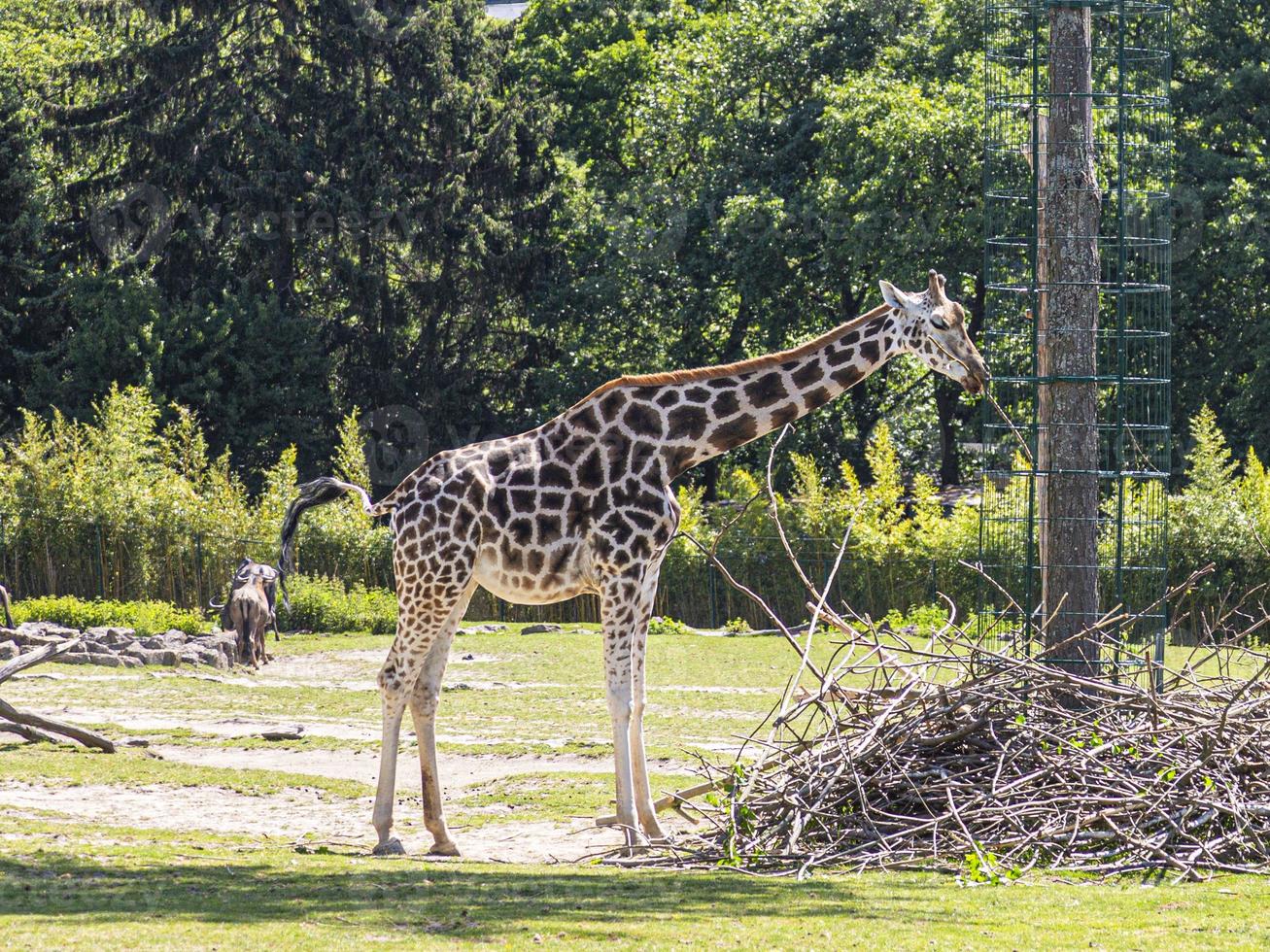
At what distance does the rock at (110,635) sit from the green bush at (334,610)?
451 cm

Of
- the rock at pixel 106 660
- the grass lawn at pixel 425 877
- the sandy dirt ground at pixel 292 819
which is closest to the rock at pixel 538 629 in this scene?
the rock at pixel 106 660

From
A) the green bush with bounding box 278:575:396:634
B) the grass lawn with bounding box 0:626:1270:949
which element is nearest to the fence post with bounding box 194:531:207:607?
the green bush with bounding box 278:575:396:634

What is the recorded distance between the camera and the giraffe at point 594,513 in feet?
36.1

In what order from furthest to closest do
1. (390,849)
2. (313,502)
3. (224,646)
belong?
(224,646) < (313,502) < (390,849)

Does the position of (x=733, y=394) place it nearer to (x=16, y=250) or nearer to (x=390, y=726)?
(x=390, y=726)

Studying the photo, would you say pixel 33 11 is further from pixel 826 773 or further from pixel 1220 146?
pixel 826 773

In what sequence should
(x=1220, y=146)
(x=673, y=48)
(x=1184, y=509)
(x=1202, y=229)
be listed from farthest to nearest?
(x=673, y=48)
(x=1220, y=146)
(x=1202, y=229)
(x=1184, y=509)

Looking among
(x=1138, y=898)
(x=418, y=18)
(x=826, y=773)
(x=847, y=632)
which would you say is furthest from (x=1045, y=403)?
(x=418, y=18)

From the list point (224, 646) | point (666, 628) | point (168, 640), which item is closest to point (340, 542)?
point (666, 628)

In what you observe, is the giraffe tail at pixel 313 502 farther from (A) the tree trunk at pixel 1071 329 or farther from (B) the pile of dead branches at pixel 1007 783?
(A) the tree trunk at pixel 1071 329

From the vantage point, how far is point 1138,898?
8266mm

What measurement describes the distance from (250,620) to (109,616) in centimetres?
484

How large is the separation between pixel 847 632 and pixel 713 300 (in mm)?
30277

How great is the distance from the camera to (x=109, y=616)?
2630 centimetres
